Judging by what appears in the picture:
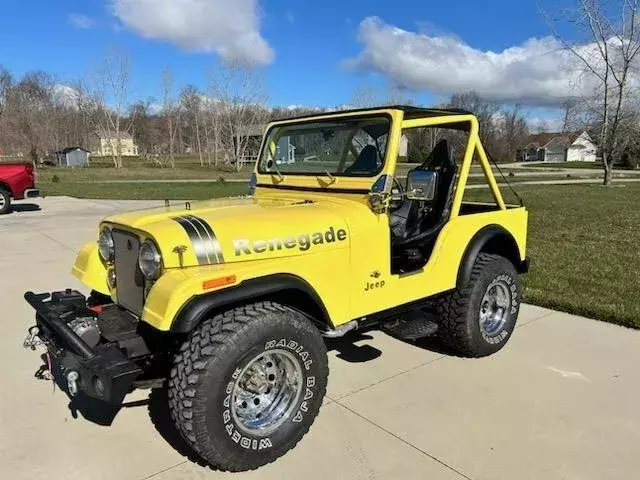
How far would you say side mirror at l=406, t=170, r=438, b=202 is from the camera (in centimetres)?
380

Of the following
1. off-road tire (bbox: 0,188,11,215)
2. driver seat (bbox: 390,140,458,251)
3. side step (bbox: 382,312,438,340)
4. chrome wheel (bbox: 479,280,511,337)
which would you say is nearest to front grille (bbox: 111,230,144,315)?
side step (bbox: 382,312,438,340)

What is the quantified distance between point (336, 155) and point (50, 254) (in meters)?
6.24

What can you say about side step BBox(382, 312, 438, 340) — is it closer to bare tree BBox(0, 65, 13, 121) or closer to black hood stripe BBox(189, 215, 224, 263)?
black hood stripe BBox(189, 215, 224, 263)

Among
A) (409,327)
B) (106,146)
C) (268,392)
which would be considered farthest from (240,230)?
(106,146)

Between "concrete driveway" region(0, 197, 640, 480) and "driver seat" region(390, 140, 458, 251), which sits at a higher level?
"driver seat" region(390, 140, 458, 251)

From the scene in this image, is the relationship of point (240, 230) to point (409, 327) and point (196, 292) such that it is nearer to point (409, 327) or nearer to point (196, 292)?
point (196, 292)

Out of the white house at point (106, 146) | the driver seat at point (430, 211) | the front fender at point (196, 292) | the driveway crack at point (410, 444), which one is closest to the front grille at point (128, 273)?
the front fender at point (196, 292)

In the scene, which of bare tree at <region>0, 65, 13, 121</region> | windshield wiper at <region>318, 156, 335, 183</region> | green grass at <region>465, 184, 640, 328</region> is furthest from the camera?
bare tree at <region>0, 65, 13, 121</region>

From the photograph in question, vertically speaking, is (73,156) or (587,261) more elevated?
(73,156)

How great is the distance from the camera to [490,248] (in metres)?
4.34

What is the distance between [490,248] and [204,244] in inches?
105

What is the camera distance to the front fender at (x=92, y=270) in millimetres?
3424

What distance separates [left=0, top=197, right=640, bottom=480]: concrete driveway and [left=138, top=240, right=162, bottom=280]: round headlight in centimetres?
103

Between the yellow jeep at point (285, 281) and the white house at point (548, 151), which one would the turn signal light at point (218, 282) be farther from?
the white house at point (548, 151)
